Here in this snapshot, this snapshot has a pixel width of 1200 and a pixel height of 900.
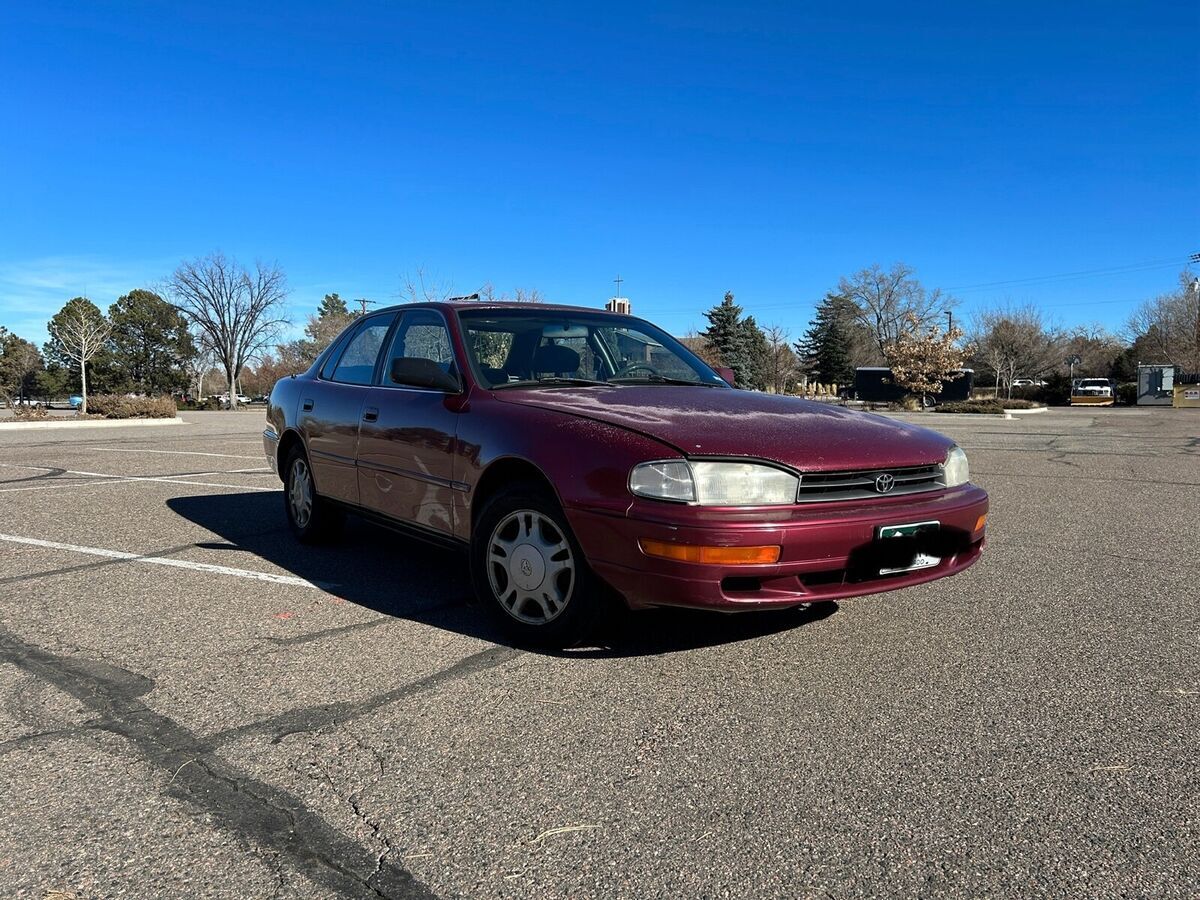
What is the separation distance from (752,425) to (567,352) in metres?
1.42

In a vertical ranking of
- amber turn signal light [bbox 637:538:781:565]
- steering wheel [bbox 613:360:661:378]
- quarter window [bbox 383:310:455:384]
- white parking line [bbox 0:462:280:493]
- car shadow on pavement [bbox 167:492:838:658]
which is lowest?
car shadow on pavement [bbox 167:492:838:658]

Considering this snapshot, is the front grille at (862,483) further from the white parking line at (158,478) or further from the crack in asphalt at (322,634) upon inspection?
the white parking line at (158,478)

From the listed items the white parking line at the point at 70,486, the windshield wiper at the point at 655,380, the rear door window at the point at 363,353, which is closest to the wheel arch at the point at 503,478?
the windshield wiper at the point at 655,380

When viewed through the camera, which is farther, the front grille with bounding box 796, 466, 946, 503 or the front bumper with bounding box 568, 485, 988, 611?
the front grille with bounding box 796, 466, 946, 503

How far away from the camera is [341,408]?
5.02m

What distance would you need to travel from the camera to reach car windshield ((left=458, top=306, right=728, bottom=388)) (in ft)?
13.8

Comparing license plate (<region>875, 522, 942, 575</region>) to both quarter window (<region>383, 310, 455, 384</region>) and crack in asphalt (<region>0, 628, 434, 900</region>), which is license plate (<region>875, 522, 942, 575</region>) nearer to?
crack in asphalt (<region>0, 628, 434, 900</region>)

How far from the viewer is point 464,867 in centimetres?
197

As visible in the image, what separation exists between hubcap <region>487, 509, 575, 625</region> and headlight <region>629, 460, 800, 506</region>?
1.62 ft

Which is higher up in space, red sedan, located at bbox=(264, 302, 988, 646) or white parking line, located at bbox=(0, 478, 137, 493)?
red sedan, located at bbox=(264, 302, 988, 646)

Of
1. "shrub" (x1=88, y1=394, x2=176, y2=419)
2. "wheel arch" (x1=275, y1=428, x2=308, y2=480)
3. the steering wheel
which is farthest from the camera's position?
"shrub" (x1=88, y1=394, x2=176, y2=419)

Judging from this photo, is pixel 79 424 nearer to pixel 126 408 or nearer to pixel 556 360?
pixel 126 408

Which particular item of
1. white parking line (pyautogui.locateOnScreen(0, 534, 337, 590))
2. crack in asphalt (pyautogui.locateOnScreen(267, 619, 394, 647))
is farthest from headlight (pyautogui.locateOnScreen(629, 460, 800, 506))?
white parking line (pyautogui.locateOnScreen(0, 534, 337, 590))

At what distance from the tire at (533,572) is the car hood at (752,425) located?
17.7 inches
